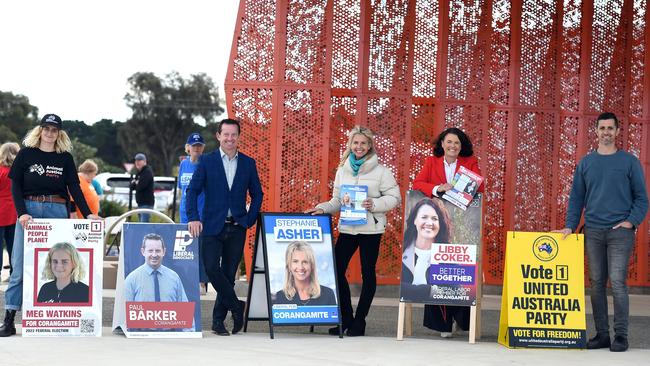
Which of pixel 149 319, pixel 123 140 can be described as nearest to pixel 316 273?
pixel 149 319

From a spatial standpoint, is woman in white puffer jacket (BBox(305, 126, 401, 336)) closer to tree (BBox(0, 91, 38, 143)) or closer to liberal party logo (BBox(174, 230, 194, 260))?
liberal party logo (BBox(174, 230, 194, 260))

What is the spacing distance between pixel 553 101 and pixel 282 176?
139 inches

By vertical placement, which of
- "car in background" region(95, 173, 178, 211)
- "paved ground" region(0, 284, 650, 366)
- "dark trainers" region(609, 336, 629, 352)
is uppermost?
"car in background" region(95, 173, 178, 211)

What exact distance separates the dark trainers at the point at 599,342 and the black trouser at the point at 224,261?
2943 mm

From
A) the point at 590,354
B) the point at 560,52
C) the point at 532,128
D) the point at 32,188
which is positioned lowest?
the point at 590,354

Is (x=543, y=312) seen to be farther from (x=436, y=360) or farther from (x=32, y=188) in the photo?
(x=32, y=188)

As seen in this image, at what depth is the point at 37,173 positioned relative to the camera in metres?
8.88

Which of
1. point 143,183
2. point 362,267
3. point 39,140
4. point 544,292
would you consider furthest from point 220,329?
point 143,183

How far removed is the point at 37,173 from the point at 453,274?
347 centimetres

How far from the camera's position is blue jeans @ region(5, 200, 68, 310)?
8.95 m

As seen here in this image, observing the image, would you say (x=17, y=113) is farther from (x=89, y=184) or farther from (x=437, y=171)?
(x=437, y=171)

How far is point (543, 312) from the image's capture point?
Result: 9031mm

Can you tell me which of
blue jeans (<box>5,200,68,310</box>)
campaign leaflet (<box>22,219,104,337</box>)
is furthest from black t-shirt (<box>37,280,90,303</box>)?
blue jeans (<box>5,200,68,310</box>)

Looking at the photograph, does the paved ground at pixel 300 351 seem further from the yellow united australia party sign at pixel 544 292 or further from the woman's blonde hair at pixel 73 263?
the woman's blonde hair at pixel 73 263
